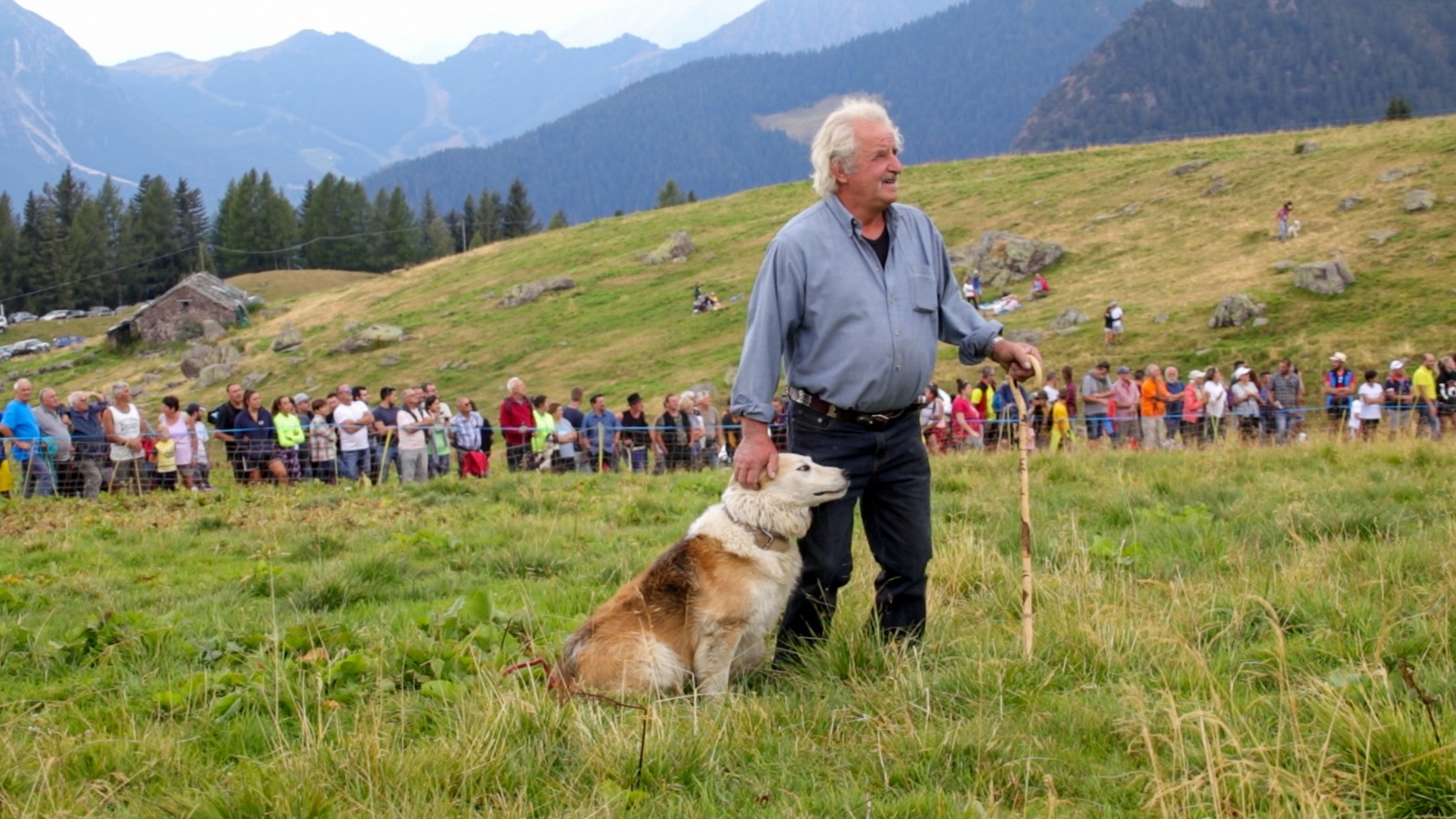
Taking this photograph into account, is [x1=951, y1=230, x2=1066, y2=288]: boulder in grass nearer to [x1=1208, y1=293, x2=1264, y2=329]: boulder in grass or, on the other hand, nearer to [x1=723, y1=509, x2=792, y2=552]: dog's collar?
[x1=1208, y1=293, x2=1264, y2=329]: boulder in grass

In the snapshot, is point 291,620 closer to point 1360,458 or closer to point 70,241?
point 1360,458

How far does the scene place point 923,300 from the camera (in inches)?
184

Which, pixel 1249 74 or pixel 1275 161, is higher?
pixel 1249 74

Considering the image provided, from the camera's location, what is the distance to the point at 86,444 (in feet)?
48.7

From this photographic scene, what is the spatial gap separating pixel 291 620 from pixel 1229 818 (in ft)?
16.4

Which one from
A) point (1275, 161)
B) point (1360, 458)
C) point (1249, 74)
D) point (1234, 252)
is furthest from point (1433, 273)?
point (1249, 74)

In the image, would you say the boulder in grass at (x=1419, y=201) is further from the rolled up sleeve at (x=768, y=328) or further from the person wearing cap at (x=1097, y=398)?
the rolled up sleeve at (x=768, y=328)

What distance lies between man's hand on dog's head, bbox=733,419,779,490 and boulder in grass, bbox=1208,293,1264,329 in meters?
24.7

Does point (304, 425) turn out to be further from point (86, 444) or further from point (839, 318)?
point (839, 318)

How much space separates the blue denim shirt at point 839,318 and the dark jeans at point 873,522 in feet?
0.48

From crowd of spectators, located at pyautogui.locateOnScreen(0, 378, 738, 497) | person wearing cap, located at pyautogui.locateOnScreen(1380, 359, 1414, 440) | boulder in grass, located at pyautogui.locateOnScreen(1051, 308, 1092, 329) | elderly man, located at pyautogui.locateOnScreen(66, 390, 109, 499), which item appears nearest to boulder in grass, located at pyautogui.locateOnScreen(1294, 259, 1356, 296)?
boulder in grass, located at pyautogui.locateOnScreen(1051, 308, 1092, 329)

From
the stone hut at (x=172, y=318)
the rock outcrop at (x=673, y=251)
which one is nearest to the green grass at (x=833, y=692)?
the rock outcrop at (x=673, y=251)

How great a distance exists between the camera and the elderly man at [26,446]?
14062 mm

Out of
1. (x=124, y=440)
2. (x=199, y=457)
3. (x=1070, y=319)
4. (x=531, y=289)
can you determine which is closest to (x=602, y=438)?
(x=199, y=457)
